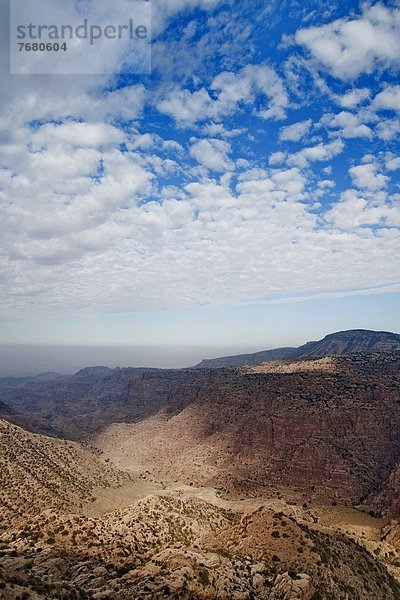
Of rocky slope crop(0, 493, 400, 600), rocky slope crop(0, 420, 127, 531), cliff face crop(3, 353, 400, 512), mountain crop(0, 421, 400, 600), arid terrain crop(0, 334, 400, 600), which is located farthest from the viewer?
cliff face crop(3, 353, 400, 512)

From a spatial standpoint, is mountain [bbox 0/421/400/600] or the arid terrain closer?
mountain [bbox 0/421/400/600]

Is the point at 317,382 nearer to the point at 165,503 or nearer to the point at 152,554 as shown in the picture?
the point at 165,503

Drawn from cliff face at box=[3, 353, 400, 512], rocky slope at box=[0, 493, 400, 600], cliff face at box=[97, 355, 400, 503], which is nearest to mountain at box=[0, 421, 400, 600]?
rocky slope at box=[0, 493, 400, 600]

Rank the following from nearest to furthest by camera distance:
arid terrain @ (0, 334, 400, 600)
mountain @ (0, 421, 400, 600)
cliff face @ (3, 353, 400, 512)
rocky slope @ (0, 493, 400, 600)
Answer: rocky slope @ (0, 493, 400, 600), mountain @ (0, 421, 400, 600), arid terrain @ (0, 334, 400, 600), cliff face @ (3, 353, 400, 512)

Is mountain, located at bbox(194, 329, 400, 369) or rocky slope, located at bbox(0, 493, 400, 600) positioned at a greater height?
mountain, located at bbox(194, 329, 400, 369)

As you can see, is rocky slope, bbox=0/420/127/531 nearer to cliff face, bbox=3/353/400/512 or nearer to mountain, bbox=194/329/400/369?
cliff face, bbox=3/353/400/512

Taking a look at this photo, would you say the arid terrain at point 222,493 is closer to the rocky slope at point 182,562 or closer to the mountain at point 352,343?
the rocky slope at point 182,562

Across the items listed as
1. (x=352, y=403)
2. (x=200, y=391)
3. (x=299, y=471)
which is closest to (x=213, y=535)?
(x=299, y=471)

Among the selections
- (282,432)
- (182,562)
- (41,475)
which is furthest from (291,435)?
(182,562)
